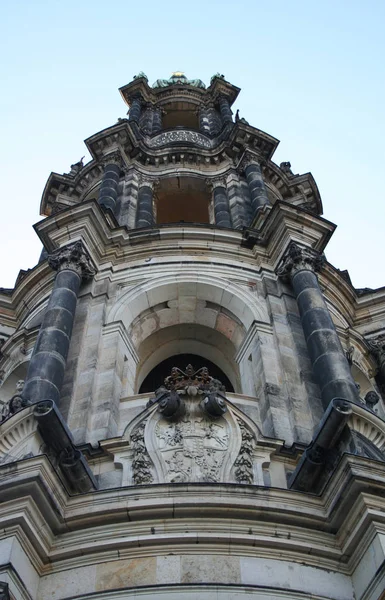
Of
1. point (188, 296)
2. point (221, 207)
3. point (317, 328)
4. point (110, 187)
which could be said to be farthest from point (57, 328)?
point (221, 207)

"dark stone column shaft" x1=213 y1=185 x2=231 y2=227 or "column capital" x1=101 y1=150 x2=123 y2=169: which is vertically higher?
"column capital" x1=101 y1=150 x2=123 y2=169

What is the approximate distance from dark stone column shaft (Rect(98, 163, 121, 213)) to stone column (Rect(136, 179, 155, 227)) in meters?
0.77

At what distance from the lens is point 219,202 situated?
956 inches

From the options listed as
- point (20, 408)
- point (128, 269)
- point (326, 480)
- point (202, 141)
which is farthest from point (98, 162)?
point (326, 480)

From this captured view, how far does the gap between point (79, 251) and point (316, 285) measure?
522 cm

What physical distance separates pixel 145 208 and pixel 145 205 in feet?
0.81

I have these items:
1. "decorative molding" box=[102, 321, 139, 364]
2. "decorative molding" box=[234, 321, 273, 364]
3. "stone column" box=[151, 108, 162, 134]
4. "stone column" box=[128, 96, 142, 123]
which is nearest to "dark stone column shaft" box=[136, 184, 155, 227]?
"decorative molding" box=[102, 321, 139, 364]

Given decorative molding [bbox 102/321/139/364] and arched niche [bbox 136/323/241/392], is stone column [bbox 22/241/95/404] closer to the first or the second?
decorative molding [bbox 102/321/139/364]

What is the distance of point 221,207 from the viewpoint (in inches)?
942

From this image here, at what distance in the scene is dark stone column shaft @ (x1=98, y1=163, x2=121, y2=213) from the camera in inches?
899

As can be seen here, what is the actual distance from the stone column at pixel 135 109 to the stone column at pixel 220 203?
31.6ft

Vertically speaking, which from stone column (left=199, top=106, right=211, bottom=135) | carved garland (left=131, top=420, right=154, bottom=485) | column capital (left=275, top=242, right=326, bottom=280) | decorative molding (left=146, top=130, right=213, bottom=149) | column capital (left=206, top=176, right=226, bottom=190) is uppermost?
stone column (left=199, top=106, right=211, bottom=135)

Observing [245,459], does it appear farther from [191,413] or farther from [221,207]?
[221,207]

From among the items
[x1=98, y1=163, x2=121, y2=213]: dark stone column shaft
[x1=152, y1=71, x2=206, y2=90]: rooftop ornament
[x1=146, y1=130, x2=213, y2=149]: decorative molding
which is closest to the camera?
[x1=98, y1=163, x2=121, y2=213]: dark stone column shaft
